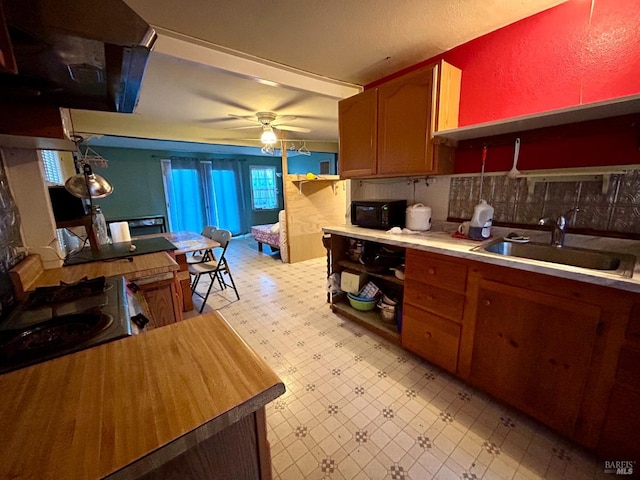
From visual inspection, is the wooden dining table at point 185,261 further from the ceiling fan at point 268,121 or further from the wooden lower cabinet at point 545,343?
the wooden lower cabinet at point 545,343

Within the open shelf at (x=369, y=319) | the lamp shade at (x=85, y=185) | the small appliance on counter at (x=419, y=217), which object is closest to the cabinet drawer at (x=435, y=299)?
the open shelf at (x=369, y=319)

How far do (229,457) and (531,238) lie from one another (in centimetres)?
196

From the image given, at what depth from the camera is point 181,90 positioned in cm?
250

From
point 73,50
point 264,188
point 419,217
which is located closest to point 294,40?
point 73,50

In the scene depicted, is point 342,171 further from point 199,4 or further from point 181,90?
point 181,90

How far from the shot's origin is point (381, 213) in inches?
86.7

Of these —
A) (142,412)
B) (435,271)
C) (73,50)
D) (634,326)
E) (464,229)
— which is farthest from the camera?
(464,229)

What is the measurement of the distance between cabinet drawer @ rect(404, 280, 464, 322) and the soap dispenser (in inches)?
18.6

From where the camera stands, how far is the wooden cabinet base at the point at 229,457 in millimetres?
533

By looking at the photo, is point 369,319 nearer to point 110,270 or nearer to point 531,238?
point 531,238

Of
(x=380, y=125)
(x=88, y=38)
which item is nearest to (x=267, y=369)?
(x=88, y=38)

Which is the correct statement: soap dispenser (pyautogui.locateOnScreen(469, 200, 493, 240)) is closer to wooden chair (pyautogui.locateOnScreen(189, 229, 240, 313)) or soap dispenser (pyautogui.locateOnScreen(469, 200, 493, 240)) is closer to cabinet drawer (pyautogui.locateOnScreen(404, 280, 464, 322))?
cabinet drawer (pyautogui.locateOnScreen(404, 280, 464, 322))

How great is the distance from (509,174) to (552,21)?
86 cm

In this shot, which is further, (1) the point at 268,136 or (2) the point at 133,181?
→ (2) the point at 133,181
